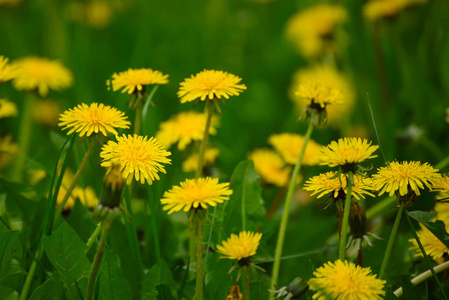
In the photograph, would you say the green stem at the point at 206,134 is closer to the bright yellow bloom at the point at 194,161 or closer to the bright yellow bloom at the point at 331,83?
the bright yellow bloom at the point at 194,161

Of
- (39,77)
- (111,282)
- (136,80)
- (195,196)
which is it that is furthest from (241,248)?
(39,77)

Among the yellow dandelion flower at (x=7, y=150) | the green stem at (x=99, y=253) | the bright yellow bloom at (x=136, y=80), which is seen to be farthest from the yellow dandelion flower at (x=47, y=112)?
the green stem at (x=99, y=253)

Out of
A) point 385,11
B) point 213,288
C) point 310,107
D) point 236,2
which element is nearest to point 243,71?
point 385,11

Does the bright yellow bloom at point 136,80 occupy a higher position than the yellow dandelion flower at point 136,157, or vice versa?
the bright yellow bloom at point 136,80

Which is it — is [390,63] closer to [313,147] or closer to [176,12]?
[313,147]

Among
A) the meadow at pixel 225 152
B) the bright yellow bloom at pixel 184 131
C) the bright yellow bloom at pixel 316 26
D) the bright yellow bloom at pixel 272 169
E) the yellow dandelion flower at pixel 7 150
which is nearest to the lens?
the meadow at pixel 225 152

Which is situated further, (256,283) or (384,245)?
(384,245)
